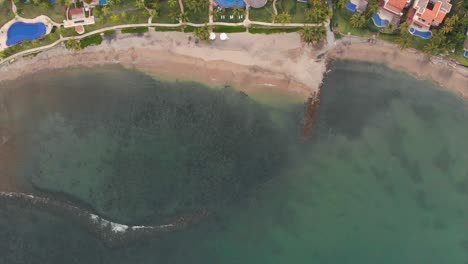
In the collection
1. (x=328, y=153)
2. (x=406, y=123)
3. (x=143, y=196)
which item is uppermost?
(x=406, y=123)

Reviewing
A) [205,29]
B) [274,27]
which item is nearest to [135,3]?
[205,29]

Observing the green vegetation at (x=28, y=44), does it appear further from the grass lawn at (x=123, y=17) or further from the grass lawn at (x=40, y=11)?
the grass lawn at (x=123, y=17)

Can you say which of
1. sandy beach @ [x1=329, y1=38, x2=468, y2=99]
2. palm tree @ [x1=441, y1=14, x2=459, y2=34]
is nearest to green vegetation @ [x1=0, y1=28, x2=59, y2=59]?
sandy beach @ [x1=329, y1=38, x2=468, y2=99]

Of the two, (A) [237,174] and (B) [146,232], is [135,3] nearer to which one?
(A) [237,174]

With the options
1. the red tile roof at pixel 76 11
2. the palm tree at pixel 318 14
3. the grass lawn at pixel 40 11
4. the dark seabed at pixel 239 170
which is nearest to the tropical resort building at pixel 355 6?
the palm tree at pixel 318 14

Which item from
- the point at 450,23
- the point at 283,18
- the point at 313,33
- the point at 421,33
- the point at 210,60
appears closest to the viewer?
the point at 313,33

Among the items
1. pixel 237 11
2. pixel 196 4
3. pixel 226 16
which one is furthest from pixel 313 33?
pixel 196 4

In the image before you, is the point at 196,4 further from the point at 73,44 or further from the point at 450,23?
the point at 450,23
